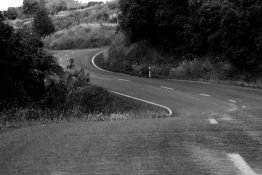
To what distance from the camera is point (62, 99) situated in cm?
2472

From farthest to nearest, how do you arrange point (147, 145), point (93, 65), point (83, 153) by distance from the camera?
point (93, 65) → point (147, 145) → point (83, 153)

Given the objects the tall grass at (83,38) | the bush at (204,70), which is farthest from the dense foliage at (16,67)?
the tall grass at (83,38)

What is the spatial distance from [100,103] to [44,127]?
14249 mm

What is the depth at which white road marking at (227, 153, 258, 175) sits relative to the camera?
6.62 m

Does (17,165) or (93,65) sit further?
(93,65)

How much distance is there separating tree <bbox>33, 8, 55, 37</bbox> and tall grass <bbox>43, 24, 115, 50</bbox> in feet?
13.0

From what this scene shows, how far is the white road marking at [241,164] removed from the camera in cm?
662

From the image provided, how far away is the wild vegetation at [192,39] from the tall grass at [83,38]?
71.3 feet

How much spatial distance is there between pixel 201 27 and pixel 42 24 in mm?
45816

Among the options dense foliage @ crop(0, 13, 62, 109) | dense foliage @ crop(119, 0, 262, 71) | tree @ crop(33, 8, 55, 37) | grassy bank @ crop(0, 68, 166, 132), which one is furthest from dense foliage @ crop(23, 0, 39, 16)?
dense foliage @ crop(0, 13, 62, 109)

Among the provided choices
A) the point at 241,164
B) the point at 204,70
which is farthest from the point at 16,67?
the point at 204,70

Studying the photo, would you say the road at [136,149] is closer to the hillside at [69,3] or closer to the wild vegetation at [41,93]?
the wild vegetation at [41,93]

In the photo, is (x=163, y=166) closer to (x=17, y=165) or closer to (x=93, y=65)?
(x=17, y=165)

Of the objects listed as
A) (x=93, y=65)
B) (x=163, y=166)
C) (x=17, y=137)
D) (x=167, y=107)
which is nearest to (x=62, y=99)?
(x=167, y=107)
